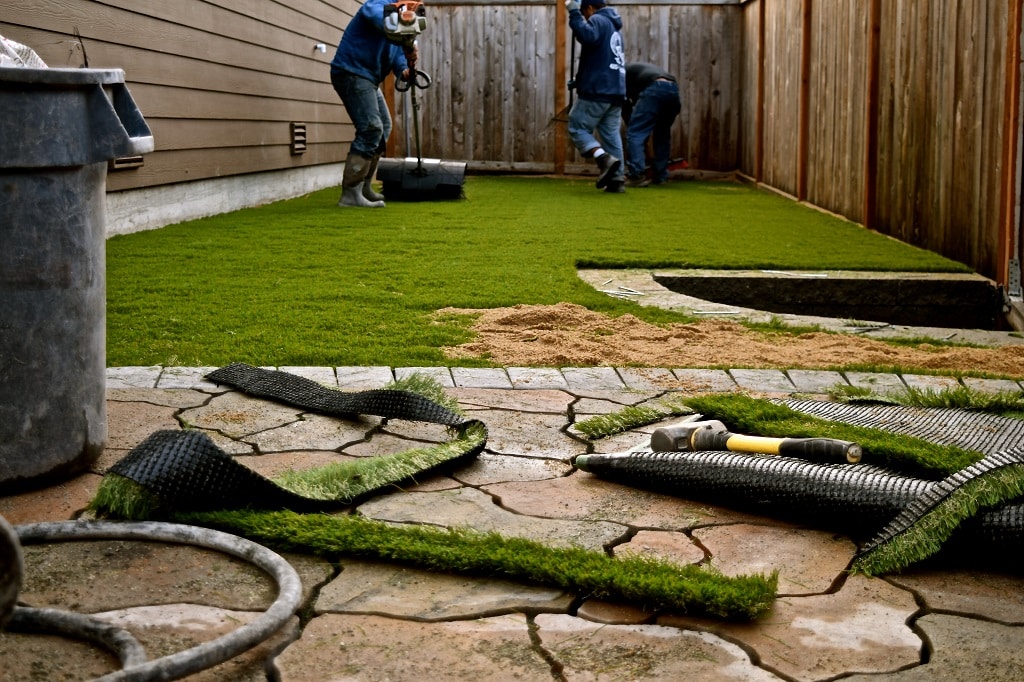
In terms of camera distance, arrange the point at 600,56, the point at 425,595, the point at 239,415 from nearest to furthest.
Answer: the point at 425,595 → the point at 239,415 → the point at 600,56

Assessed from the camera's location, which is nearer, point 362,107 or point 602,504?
point 602,504

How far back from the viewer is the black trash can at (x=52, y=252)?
7.61 feet

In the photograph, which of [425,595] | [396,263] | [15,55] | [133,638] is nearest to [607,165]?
[396,263]

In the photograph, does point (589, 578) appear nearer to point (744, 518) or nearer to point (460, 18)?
point (744, 518)

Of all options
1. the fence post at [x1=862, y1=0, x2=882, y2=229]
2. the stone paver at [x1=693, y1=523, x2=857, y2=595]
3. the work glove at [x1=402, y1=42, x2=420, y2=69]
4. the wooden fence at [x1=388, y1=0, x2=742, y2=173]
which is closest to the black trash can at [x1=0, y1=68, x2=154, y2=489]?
the stone paver at [x1=693, y1=523, x2=857, y2=595]

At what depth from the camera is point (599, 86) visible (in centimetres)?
1190

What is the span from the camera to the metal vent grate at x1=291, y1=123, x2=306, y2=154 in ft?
37.6

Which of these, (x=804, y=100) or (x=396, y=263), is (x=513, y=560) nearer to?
(x=396, y=263)

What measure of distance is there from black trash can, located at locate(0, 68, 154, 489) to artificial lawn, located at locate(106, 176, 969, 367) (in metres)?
1.18

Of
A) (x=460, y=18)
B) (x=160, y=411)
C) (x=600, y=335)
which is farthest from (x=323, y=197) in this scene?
(x=160, y=411)

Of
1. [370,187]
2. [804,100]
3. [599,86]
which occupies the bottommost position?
[370,187]

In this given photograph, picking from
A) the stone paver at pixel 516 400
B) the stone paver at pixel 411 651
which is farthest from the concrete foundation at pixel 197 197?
the stone paver at pixel 411 651

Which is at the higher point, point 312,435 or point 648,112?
point 648,112

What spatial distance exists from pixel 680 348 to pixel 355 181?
625 cm
